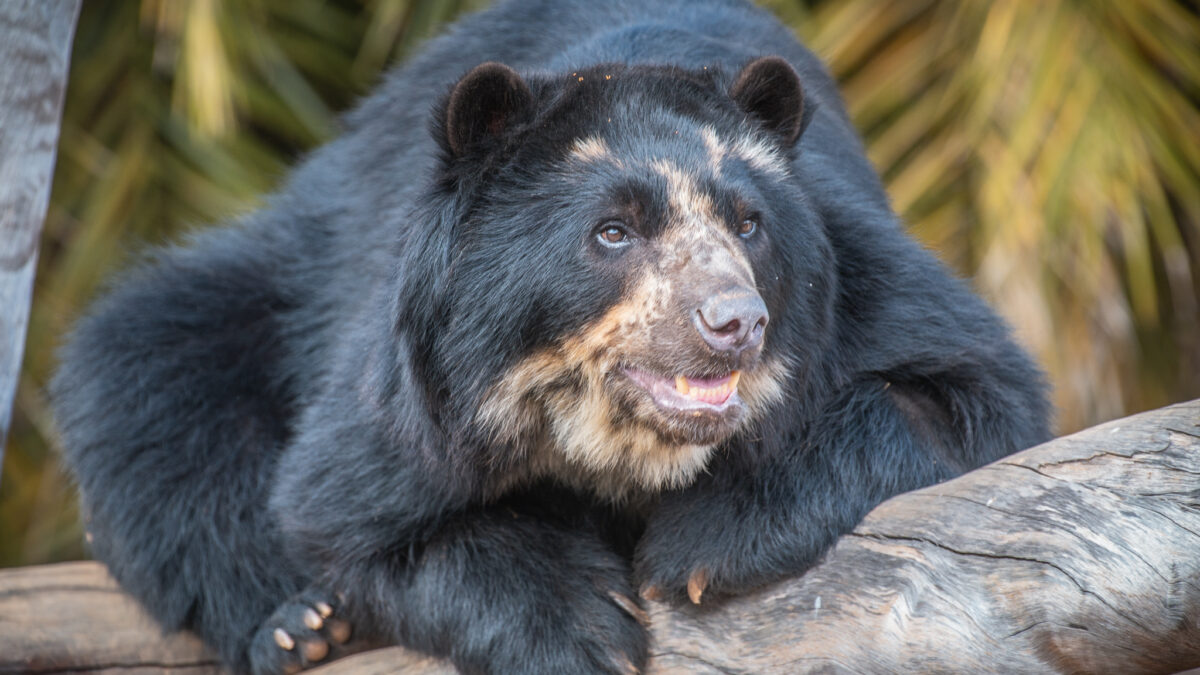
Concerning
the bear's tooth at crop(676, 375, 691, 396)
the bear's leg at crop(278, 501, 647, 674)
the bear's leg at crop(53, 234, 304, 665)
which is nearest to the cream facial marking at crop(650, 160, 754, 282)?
the bear's tooth at crop(676, 375, 691, 396)

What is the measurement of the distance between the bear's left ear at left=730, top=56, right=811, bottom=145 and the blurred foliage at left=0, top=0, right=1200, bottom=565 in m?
2.03

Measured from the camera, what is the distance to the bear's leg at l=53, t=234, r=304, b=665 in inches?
142

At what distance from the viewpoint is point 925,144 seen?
5.82 meters

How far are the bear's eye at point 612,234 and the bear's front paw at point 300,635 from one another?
127 centimetres

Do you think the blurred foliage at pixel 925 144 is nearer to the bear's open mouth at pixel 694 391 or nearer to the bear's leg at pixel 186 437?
the bear's leg at pixel 186 437

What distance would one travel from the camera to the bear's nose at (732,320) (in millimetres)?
2480

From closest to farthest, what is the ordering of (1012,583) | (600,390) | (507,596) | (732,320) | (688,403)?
(1012,583) → (732,320) → (688,403) → (600,390) → (507,596)

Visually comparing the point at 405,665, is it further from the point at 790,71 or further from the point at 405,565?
the point at 790,71

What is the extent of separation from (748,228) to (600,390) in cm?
48

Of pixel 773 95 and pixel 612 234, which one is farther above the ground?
pixel 773 95

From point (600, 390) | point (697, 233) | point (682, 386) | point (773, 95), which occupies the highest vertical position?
point (773, 95)

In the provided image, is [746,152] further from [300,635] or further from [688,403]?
[300,635]

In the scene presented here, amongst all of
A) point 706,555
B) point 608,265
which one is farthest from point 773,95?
point 706,555

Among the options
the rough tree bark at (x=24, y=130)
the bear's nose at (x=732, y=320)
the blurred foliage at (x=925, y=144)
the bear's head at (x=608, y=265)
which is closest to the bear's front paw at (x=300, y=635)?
the bear's head at (x=608, y=265)
